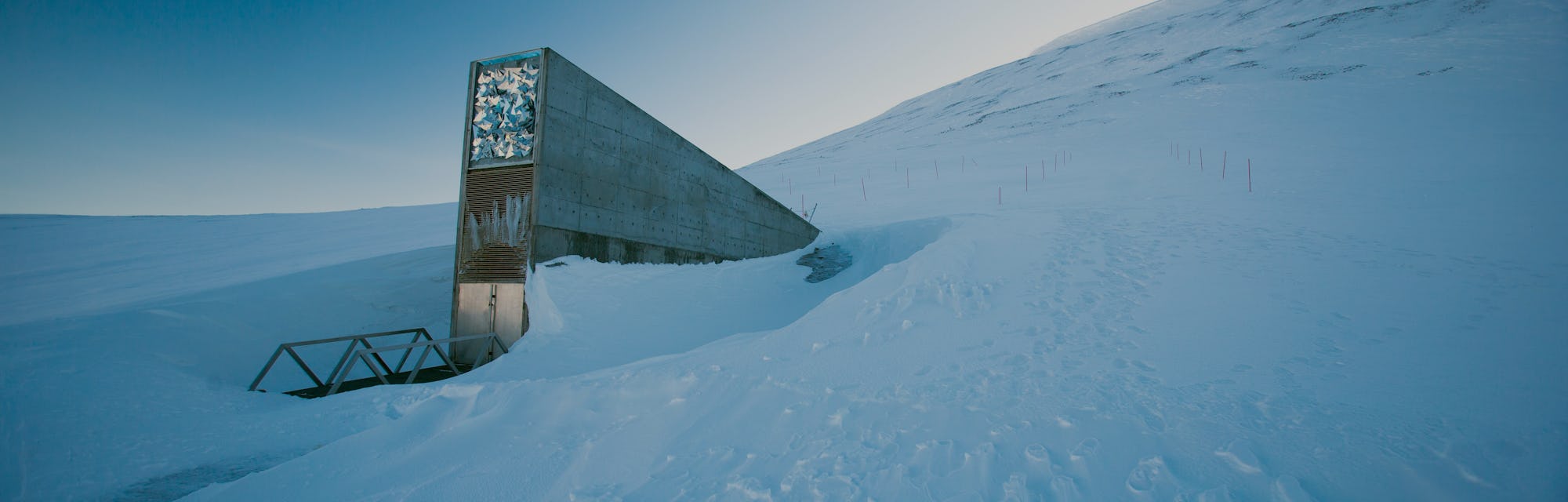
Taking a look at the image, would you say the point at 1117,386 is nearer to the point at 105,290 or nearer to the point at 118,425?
the point at 118,425

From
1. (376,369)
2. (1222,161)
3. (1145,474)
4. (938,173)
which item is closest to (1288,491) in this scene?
(1145,474)

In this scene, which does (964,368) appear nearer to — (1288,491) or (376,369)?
(1288,491)

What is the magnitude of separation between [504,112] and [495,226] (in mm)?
1845

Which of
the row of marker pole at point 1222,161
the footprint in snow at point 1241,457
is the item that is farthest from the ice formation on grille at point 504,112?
the row of marker pole at point 1222,161

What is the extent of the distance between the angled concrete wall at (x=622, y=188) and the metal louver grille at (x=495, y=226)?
366mm

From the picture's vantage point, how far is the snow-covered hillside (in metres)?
3.84

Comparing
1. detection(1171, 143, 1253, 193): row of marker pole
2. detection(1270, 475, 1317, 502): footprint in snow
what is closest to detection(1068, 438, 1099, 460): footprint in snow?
detection(1270, 475, 1317, 502): footprint in snow

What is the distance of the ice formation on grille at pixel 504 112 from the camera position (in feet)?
32.6

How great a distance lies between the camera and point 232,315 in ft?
38.5

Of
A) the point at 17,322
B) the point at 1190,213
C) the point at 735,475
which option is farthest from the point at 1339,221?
the point at 17,322

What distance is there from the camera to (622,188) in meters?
11.2

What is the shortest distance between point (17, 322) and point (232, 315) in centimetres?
274

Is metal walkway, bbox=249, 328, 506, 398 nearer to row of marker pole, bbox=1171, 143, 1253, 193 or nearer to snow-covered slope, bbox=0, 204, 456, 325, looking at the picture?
snow-covered slope, bbox=0, 204, 456, 325

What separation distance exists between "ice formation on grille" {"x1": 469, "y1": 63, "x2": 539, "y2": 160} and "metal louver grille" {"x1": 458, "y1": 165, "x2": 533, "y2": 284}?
1.07ft
